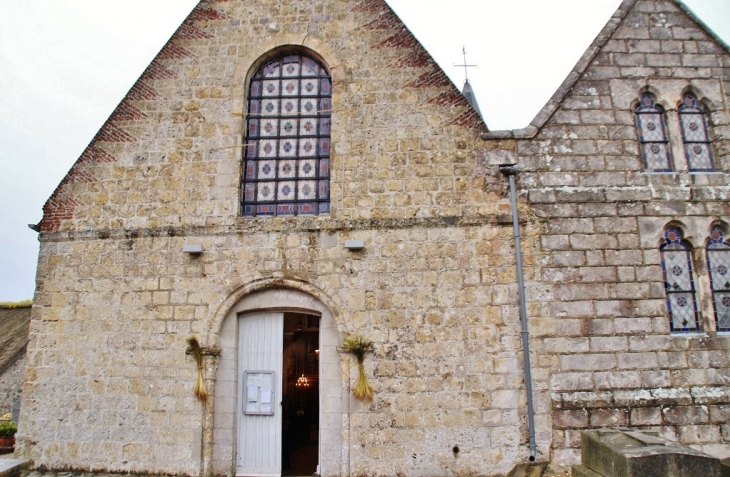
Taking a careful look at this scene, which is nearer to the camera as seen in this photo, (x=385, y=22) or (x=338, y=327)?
(x=338, y=327)

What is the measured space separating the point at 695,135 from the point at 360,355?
6181mm

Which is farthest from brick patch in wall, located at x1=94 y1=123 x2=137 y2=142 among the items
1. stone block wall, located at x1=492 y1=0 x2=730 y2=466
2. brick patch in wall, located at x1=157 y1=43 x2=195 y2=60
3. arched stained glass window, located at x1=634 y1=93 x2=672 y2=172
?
arched stained glass window, located at x1=634 y1=93 x2=672 y2=172

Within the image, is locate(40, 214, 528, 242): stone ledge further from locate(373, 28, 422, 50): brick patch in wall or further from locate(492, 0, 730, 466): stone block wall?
locate(373, 28, 422, 50): brick patch in wall

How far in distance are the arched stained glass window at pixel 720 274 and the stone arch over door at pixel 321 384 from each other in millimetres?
5507

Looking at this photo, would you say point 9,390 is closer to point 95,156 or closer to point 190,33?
point 95,156

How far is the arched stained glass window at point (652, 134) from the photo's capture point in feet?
26.9

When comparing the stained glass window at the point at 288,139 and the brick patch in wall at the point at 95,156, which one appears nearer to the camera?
the stained glass window at the point at 288,139

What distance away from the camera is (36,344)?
8172 millimetres

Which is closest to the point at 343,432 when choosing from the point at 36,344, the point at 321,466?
the point at 321,466

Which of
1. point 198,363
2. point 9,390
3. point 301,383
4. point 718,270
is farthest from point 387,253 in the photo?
point 9,390

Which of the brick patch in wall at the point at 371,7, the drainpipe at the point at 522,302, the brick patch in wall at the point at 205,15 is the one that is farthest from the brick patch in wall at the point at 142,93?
the drainpipe at the point at 522,302

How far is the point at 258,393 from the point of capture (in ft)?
26.3

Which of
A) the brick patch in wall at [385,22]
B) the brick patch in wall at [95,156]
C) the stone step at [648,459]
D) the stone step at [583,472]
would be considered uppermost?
Answer: the brick patch in wall at [385,22]

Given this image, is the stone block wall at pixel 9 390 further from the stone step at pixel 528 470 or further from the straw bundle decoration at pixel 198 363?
the stone step at pixel 528 470
